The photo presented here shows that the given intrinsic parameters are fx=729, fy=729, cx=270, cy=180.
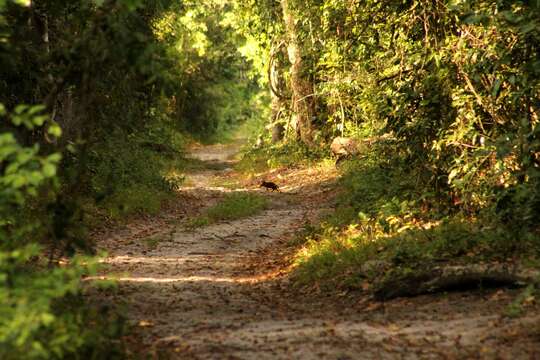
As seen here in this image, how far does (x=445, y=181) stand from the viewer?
12141 millimetres

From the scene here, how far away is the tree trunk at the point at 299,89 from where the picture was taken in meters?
26.5

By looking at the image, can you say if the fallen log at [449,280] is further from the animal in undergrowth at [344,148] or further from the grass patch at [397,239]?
the animal in undergrowth at [344,148]

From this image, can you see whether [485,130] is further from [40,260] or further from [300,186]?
[300,186]

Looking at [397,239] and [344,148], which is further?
[344,148]

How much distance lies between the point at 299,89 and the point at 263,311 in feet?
64.1

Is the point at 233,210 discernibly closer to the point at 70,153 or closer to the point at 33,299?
the point at 70,153

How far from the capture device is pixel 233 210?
57.4ft

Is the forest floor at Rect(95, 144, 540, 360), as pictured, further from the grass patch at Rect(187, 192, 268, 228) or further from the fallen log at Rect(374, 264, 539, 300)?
the grass patch at Rect(187, 192, 268, 228)

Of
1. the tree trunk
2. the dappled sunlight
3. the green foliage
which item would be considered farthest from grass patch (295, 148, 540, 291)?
the tree trunk

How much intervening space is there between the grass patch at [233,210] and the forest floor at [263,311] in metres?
0.68

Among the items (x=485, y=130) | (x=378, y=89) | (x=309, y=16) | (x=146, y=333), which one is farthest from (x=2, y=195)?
(x=309, y=16)

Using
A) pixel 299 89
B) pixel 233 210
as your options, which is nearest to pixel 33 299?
pixel 233 210

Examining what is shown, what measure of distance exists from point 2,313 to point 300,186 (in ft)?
57.6

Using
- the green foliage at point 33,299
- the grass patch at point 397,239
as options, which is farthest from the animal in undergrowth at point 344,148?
the green foliage at point 33,299
